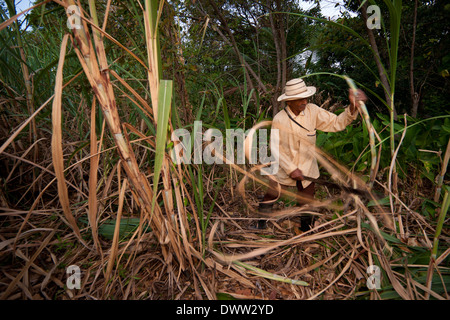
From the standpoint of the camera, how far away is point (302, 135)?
1252mm

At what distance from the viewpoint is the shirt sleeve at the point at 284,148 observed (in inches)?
50.2

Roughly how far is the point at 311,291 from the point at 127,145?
2.78 ft

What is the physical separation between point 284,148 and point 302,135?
12cm

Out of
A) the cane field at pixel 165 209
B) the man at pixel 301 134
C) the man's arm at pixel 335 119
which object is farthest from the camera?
the man at pixel 301 134

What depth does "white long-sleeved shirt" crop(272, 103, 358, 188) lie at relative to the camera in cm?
124

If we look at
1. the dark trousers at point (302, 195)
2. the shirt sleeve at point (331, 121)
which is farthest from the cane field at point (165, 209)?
the shirt sleeve at point (331, 121)

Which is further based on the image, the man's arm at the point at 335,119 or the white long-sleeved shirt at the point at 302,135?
the white long-sleeved shirt at the point at 302,135

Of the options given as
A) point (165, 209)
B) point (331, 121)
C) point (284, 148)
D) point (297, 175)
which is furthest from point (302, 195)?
point (165, 209)

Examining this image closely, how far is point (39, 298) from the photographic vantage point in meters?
0.80

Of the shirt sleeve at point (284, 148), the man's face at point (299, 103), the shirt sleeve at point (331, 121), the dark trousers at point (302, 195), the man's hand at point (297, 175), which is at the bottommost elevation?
the dark trousers at point (302, 195)

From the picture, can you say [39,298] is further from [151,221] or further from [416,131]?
[416,131]

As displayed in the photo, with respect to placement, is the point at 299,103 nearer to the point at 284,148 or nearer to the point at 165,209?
the point at 284,148

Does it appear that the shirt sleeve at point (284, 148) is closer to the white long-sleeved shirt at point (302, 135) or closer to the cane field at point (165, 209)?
the white long-sleeved shirt at point (302, 135)
